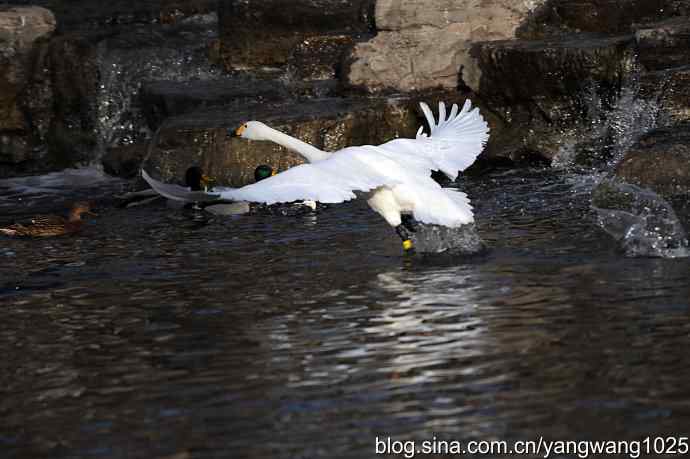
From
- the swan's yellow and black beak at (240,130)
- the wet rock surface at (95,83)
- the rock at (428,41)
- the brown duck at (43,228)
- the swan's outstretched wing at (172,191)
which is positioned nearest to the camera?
the swan's yellow and black beak at (240,130)

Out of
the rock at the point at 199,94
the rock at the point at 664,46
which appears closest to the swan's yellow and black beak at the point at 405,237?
the rock at the point at 664,46

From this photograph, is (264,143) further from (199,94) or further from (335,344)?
(335,344)

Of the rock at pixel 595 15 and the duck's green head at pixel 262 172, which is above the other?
the rock at pixel 595 15

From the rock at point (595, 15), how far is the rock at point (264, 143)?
6.24 ft

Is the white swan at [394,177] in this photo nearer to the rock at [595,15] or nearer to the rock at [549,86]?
the rock at [549,86]

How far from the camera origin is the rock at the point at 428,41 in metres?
14.5

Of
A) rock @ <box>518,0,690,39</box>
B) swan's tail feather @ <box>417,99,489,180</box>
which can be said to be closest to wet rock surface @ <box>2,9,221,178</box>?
rock @ <box>518,0,690,39</box>

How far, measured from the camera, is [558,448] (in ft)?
16.3

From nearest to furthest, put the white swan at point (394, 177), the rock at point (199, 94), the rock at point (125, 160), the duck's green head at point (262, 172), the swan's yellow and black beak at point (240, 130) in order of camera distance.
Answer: the white swan at point (394, 177) → the swan's yellow and black beak at point (240, 130) → the duck's green head at point (262, 172) → the rock at point (199, 94) → the rock at point (125, 160)

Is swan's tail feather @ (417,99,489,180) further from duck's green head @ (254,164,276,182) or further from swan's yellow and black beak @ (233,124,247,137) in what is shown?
duck's green head @ (254,164,276,182)

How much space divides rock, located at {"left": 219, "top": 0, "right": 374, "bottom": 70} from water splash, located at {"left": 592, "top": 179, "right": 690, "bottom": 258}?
6.94 meters

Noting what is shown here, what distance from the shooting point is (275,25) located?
16688 millimetres

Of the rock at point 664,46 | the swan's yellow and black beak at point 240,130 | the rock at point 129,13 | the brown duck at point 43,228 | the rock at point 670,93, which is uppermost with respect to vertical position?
the rock at point 129,13

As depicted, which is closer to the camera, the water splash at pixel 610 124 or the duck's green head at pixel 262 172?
the duck's green head at pixel 262 172
